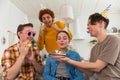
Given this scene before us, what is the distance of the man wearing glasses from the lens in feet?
5.07

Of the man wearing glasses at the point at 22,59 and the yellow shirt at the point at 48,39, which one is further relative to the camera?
the yellow shirt at the point at 48,39

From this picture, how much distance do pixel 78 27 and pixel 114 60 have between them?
14.4 feet

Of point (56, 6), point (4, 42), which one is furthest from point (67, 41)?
point (56, 6)

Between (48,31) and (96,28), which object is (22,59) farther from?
(48,31)

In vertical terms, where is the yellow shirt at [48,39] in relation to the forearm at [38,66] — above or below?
above

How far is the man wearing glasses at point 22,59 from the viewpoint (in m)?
1.55

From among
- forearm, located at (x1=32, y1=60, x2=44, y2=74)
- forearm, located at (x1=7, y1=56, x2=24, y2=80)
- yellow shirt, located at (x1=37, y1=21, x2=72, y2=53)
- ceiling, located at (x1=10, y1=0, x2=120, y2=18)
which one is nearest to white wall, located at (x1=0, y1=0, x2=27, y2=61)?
ceiling, located at (x1=10, y1=0, x2=120, y2=18)

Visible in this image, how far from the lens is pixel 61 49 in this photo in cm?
188

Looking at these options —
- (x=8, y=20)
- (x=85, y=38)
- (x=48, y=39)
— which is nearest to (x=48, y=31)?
(x=48, y=39)

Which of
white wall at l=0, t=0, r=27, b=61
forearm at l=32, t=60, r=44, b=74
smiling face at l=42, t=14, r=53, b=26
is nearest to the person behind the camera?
forearm at l=32, t=60, r=44, b=74

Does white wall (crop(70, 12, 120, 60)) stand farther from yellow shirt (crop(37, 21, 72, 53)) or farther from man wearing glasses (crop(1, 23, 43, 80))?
man wearing glasses (crop(1, 23, 43, 80))

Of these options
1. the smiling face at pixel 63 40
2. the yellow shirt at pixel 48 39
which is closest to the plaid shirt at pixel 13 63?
the smiling face at pixel 63 40

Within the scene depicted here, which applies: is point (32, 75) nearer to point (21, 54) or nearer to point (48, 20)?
point (21, 54)

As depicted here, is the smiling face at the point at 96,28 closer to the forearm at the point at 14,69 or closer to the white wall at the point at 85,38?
the forearm at the point at 14,69
